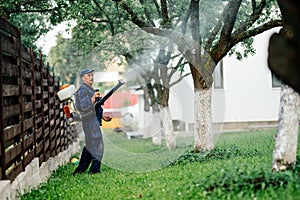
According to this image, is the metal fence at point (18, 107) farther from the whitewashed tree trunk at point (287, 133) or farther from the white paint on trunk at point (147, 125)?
the white paint on trunk at point (147, 125)

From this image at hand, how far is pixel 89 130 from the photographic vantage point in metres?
11.6

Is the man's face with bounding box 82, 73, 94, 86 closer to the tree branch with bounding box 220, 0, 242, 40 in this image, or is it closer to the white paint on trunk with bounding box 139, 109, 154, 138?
the tree branch with bounding box 220, 0, 242, 40

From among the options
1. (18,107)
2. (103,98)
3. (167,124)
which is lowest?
(167,124)

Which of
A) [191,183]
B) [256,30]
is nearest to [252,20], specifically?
[256,30]

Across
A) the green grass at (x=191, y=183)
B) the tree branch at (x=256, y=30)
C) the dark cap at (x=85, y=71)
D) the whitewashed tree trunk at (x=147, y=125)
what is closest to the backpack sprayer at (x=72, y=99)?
the dark cap at (x=85, y=71)

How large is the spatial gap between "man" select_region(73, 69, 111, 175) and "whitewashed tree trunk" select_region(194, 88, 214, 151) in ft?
6.66

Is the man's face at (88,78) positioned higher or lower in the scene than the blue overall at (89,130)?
higher

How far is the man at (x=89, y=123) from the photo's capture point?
11.4m

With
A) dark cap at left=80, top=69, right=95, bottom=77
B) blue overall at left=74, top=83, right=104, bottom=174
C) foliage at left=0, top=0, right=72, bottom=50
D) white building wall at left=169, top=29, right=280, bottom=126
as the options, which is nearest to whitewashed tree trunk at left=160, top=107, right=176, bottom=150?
foliage at left=0, top=0, right=72, bottom=50

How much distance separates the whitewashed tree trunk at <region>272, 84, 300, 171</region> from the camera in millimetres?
6699

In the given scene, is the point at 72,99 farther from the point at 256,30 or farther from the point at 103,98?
the point at 256,30

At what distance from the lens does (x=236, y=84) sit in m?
27.8

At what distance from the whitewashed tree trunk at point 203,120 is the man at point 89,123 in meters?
2.03

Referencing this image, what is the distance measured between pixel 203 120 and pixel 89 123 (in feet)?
7.71
